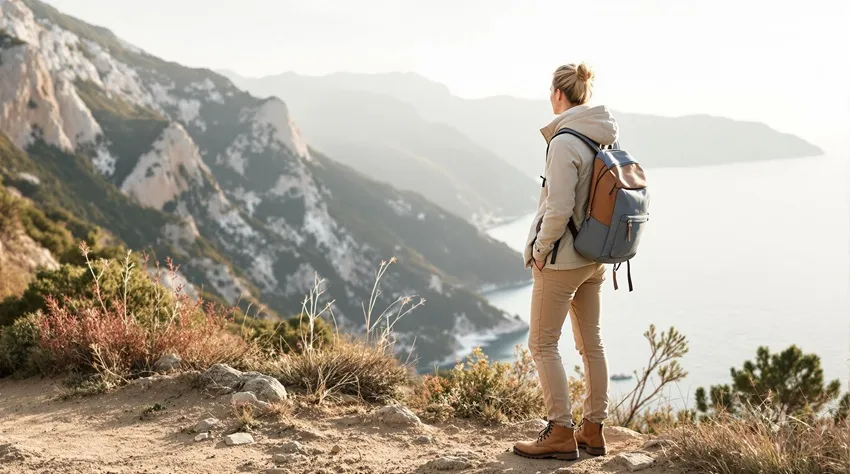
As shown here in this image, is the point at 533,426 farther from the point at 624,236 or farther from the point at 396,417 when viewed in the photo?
the point at 624,236

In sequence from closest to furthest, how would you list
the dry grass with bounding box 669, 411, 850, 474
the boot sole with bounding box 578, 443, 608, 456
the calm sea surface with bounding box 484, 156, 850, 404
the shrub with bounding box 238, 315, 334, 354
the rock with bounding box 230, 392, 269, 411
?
the dry grass with bounding box 669, 411, 850, 474, the boot sole with bounding box 578, 443, 608, 456, the rock with bounding box 230, 392, 269, 411, the shrub with bounding box 238, 315, 334, 354, the calm sea surface with bounding box 484, 156, 850, 404

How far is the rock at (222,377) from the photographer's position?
190 inches

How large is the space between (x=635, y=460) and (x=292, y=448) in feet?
6.73

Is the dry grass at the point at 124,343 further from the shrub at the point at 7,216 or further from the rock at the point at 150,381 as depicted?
the shrub at the point at 7,216

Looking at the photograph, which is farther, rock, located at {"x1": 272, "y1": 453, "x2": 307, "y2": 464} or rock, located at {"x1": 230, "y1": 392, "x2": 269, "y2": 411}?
rock, located at {"x1": 230, "y1": 392, "x2": 269, "y2": 411}

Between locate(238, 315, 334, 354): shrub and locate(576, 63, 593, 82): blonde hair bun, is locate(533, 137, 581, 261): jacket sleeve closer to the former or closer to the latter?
locate(576, 63, 593, 82): blonde hair bun

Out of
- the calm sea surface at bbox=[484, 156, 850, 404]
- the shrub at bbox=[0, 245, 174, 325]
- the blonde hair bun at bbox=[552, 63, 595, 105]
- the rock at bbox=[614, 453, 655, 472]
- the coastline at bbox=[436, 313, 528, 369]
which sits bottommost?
the coastline at bbox=[436, 313, 528, 369]

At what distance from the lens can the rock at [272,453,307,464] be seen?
3574mm

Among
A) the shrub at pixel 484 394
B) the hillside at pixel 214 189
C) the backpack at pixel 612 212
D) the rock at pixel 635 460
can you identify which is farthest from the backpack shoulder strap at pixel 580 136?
the hillside at pixel 214 189

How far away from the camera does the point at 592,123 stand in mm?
3295

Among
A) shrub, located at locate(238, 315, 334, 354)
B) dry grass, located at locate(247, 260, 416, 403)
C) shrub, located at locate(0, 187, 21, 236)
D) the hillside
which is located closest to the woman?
dry grass, located at locate(247, 260, 416, 403)

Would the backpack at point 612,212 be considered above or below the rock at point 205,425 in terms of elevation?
above

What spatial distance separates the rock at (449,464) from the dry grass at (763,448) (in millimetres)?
1174

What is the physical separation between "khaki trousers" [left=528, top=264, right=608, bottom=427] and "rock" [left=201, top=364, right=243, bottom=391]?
→ 259 centimetres
